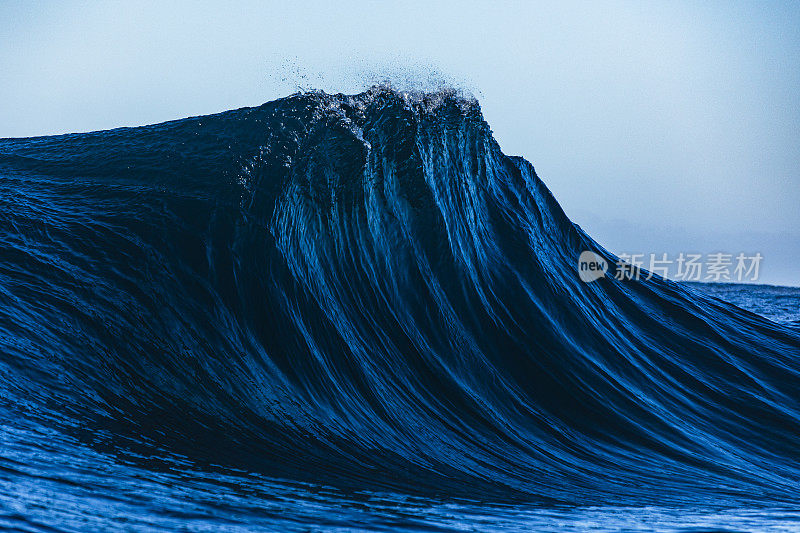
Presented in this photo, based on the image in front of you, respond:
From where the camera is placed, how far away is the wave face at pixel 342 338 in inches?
153

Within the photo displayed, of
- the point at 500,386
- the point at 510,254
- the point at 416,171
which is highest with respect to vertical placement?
the point at 416,171

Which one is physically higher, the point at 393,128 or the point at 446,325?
the point at 393,128

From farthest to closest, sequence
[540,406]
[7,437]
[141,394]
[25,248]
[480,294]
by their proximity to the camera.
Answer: [480,294]
[540,406]
[25,248]
[141,394]
[7,437]

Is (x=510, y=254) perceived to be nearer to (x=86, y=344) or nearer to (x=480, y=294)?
(x=480, y=294)

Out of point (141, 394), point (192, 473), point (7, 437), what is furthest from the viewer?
point (141, 394)

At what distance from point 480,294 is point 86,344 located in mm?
3409

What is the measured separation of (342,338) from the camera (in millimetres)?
5508

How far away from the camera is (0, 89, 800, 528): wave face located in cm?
389

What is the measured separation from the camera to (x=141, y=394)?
163 inches

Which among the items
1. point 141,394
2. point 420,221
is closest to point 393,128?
point 420,221

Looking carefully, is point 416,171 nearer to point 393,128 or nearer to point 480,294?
point 393,128

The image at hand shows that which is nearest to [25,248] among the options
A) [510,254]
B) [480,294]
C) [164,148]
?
[164,148]

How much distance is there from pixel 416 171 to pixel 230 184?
6.46 ft

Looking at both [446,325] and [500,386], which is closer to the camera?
[500,386]
